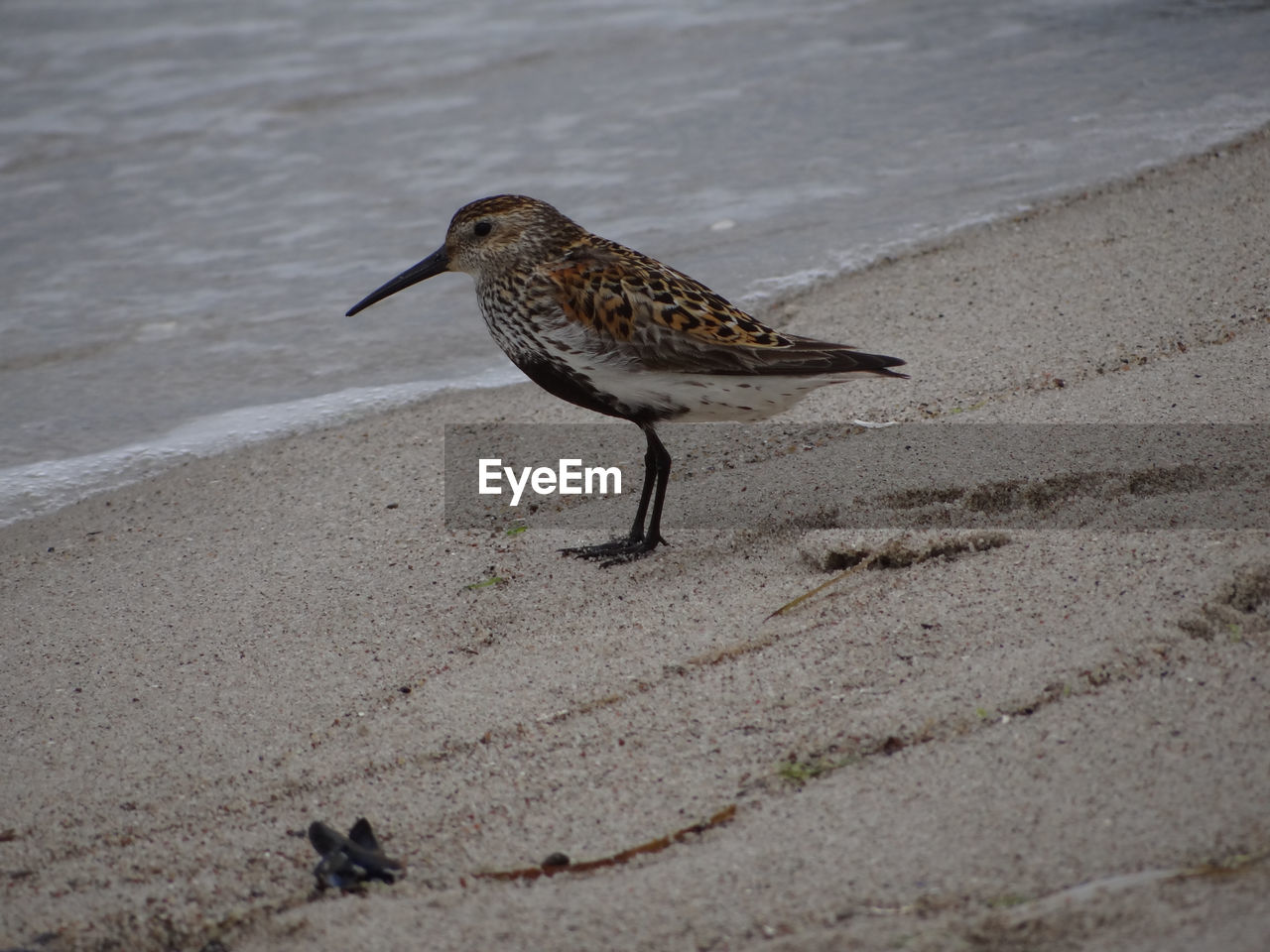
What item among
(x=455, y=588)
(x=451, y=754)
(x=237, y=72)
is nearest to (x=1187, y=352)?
(x=455, y=588)

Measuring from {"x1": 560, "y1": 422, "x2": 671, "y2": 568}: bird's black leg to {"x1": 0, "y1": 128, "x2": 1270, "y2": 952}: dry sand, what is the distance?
0.08 m

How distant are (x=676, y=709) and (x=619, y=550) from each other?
1216mm

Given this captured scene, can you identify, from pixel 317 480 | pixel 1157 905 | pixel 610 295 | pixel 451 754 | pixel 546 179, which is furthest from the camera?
pixel 546 179

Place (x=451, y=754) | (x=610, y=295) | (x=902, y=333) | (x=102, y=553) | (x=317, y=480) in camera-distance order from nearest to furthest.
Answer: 1. (x=451, y=754)
2. (x=610, y=295)
3. (x=102, y=553)
4. (x=317, y=480)
5. (x=902, y=333)

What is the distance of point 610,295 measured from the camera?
4352mm

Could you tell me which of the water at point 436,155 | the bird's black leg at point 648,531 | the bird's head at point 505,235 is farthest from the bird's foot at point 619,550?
the water at point 436,155

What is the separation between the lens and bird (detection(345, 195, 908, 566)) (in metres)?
4.29

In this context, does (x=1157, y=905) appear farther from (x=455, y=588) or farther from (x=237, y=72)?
(x=237, y=72)

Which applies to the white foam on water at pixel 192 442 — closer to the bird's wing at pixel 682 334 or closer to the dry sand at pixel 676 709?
the dry sand at pixel 676 709

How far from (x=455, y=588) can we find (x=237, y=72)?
941cm

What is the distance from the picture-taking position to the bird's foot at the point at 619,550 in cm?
453

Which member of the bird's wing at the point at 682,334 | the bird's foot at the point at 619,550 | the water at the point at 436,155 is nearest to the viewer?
the bird's wing at the point at 682,334

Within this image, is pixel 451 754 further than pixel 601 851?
Yes

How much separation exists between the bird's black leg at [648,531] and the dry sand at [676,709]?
0.26 feet
